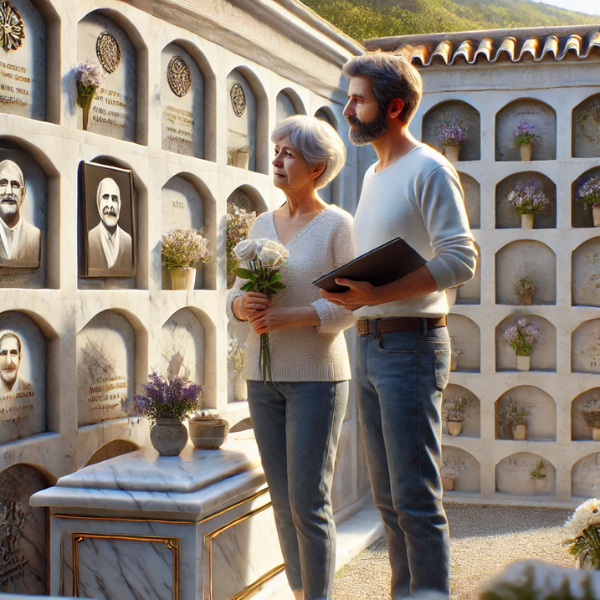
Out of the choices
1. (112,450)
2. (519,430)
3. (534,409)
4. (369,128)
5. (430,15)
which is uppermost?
(430,15)

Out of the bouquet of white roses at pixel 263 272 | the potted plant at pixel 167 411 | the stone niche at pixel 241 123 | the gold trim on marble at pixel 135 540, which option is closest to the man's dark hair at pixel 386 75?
the bouquet of white roses at pixel 263 272

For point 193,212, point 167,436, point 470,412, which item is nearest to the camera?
point 167,436

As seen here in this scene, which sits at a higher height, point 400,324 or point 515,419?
point 400,324

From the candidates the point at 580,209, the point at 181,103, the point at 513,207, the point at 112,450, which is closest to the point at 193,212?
the point at 181,103

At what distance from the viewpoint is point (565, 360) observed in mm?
4664

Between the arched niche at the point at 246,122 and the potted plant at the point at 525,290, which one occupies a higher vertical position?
the arched niche at the point at 246,122

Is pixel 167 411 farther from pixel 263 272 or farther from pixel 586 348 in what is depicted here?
pixel 586 348

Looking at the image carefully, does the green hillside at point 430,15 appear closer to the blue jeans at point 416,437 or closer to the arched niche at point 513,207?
the arched niche at point 513,207

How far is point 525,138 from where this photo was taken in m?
4.67

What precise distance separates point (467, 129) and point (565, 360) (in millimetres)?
1633

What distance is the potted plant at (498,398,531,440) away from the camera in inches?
185

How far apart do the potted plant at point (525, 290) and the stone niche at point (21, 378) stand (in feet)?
10.6

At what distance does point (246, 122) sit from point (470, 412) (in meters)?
2.46

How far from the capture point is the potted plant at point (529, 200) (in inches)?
183
